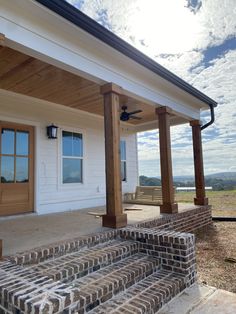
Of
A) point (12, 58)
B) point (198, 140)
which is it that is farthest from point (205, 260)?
point (12, 58)

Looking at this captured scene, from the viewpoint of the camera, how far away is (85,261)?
2566 millimetres

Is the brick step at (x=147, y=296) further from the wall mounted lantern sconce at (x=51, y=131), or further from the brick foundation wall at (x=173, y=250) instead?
the wall mounted lantern sconce at (x=51, y=131)

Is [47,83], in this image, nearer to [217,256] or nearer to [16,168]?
[16,168]

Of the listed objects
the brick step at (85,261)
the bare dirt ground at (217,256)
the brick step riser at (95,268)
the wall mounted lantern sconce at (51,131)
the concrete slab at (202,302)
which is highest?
the wall mounted lantern sconce at (51,131)

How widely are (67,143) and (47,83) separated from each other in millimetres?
2049

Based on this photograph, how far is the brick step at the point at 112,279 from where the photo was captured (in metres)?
2.12

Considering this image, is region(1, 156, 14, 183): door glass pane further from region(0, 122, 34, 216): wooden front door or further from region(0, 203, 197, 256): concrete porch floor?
region(0, 203, 197, 256): concrete porch floor

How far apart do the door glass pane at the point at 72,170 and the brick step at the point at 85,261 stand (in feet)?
10.5

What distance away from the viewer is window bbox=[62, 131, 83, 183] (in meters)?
6.19

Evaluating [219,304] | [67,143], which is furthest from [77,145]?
[219,304]

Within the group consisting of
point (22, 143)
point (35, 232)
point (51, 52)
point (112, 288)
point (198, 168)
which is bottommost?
point (112, 288)

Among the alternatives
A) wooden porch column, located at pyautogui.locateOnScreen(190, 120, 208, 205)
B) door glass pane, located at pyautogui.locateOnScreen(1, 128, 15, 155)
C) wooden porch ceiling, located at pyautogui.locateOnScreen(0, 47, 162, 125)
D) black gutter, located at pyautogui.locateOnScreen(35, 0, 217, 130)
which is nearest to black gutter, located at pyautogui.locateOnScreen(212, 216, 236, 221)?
wooden porch column, located at pyautogui.locateOnScreen(190, 120, 208, 205)

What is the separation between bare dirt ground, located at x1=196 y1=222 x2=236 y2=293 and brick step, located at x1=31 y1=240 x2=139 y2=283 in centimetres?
105

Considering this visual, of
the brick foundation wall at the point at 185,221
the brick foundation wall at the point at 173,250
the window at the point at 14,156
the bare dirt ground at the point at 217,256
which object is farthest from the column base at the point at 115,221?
the window at the point at 14,156
